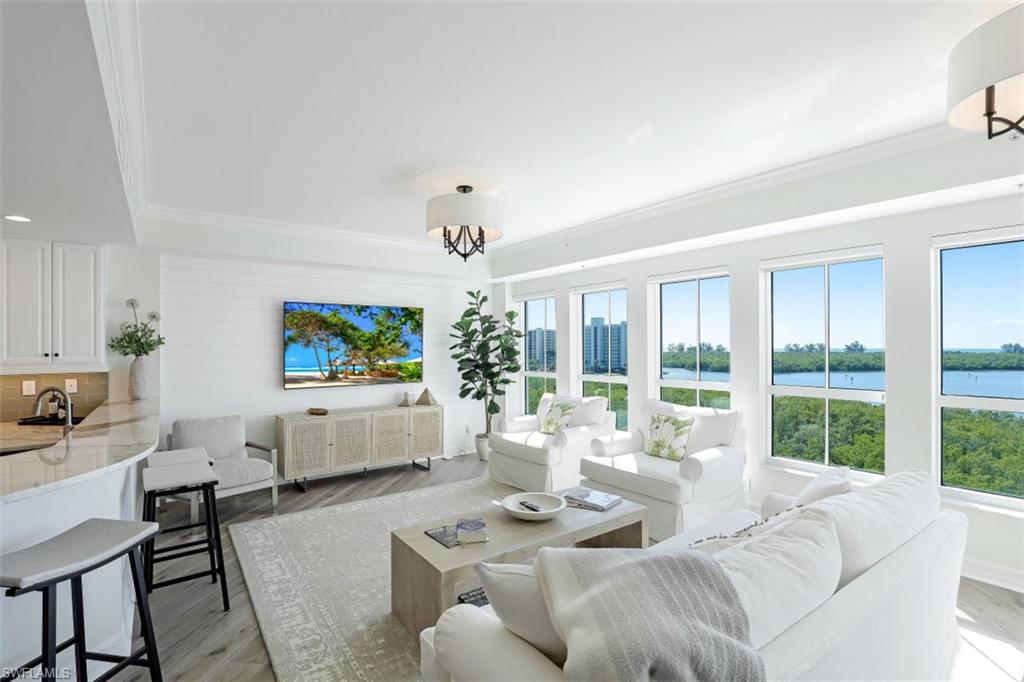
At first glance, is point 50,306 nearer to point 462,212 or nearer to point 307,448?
point 307,448

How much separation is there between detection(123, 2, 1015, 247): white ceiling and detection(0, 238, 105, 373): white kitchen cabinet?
88cm

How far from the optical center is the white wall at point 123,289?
4145 mm

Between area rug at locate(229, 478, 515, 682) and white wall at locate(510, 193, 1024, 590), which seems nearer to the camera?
area rug at locate(229, 478, 515, 682)

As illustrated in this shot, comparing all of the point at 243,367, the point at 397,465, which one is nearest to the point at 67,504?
the point at 243,367

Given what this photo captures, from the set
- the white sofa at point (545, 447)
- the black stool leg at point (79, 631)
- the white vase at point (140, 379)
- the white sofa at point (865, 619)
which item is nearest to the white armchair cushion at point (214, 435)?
the white vase at point (140, 379)

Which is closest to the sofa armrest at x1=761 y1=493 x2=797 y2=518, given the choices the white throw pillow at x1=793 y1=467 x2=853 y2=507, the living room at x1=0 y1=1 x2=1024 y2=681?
the living room at x1=0 y1=1 x2=1024 y2=681

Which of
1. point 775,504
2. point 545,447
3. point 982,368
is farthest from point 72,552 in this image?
point 982,368

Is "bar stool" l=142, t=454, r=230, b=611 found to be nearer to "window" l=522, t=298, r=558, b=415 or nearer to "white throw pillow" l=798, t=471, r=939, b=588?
"white throw pillow" l=798, t=471, r=939, b=588

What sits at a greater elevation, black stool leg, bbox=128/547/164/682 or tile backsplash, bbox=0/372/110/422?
Result: tile backsplash, bbox=0/372/110/422

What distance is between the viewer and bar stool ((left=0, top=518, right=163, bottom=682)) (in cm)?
145

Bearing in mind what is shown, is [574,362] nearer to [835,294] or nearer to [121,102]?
[835,294]

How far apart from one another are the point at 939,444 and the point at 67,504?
468 cm

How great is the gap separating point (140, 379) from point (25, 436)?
0.86 metres

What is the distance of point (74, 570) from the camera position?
5.01 feet
